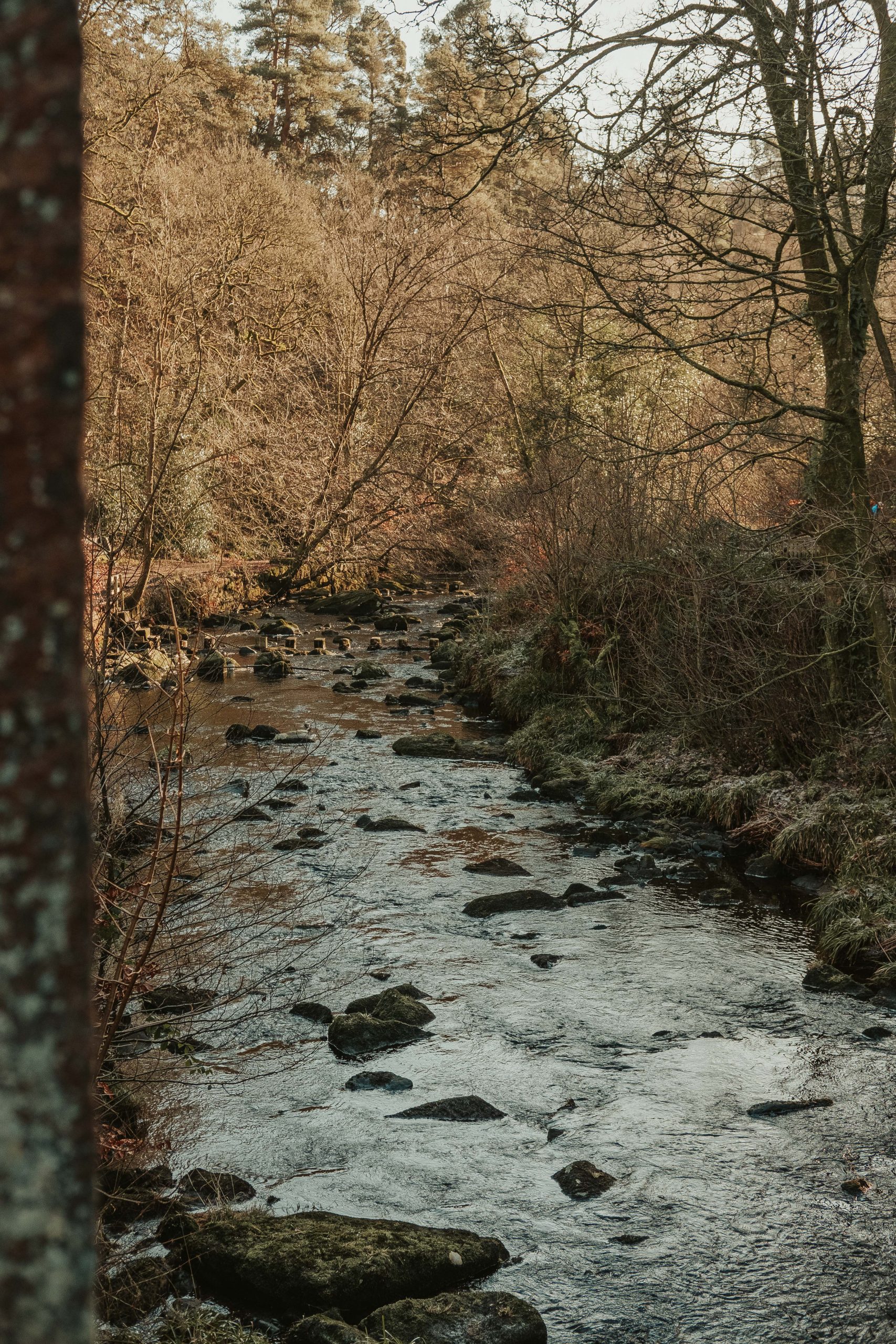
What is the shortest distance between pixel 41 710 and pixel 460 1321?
15.1ft

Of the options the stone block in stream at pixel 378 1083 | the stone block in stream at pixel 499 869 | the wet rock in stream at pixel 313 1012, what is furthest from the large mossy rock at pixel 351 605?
the stone block in stream at pixel 378 1083

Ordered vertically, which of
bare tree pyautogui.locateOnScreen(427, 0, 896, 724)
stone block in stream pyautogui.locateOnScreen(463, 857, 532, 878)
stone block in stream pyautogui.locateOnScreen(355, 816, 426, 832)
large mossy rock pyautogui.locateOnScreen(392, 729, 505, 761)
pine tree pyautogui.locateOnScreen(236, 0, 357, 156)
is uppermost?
pine tree pyautogui.locateOnScreen(236, 0, 357, 156)

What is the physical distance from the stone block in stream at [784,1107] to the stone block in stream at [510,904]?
137 inches

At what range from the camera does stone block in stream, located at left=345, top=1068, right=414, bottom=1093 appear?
7117mm

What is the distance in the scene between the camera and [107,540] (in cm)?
583

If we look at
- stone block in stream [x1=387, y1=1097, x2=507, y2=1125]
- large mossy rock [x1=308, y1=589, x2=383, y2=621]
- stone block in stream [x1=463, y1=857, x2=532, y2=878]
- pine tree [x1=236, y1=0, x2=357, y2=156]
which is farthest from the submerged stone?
pine tree [x1=236, y1=0, x2=357, y2=156]

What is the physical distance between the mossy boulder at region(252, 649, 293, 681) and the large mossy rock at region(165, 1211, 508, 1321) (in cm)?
1410

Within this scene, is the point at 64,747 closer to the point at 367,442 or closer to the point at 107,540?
the point at 107,540

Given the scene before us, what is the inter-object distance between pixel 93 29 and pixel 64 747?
17497 millimetres

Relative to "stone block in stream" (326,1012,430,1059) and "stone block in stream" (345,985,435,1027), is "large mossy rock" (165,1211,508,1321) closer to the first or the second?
"stone block in stream" (326,1012,430,1059)

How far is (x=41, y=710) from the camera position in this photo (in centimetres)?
98

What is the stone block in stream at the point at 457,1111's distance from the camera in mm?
6742

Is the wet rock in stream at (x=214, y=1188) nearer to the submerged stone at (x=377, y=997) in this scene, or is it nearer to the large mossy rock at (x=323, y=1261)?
the large mossy rock at (x=323, y=1261)

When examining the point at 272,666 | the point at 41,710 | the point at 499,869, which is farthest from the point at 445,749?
the point at 41,710
